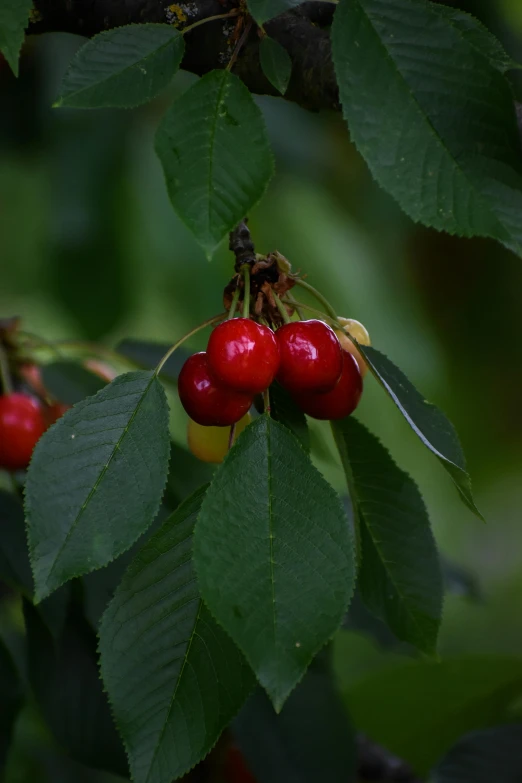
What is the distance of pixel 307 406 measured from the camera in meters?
A: 0.63

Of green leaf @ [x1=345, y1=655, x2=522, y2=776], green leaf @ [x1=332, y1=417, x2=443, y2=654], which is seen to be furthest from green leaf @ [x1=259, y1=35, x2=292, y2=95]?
green leaf @ [x1=345, y1=655, x2=522, y2=776]

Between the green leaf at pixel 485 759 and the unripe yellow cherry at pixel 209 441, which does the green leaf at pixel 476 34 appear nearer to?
the unripe yellow cherry at pixel 209 441

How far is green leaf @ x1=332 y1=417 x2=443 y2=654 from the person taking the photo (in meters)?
0.66

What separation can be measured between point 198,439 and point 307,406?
0.40ft

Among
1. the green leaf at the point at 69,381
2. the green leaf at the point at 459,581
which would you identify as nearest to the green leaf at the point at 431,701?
the green leaf at the point at 459,581

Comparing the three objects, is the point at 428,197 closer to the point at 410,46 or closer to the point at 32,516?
the point at 410,46

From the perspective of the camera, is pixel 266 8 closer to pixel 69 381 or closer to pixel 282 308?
pixel 282 308

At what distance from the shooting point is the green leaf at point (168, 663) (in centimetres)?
54

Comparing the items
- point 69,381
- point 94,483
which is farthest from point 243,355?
point 69,381

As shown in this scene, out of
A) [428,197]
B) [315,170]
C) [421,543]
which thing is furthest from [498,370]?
[428,197]

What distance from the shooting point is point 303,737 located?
40.8 inches

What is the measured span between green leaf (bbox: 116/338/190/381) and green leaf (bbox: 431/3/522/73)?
0.50 m

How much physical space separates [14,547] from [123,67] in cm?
47

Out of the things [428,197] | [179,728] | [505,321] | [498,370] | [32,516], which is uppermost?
[428,197]
